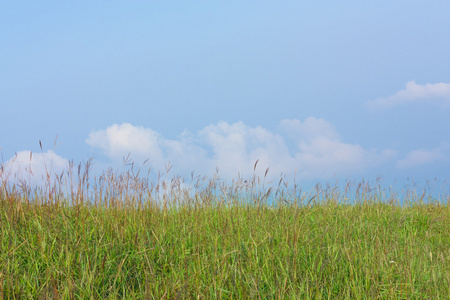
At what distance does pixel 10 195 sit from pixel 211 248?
2.44 meters

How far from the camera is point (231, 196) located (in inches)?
176

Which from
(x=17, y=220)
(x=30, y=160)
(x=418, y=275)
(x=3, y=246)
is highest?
(x=30, y=160)

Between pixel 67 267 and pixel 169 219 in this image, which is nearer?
pixel 67 267

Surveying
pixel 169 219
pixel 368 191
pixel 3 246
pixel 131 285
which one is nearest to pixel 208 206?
pixel 169 219

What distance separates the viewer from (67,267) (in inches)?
107

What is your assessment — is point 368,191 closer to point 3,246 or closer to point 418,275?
point 418,275

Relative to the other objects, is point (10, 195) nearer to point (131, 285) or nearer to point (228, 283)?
point (131, 285)

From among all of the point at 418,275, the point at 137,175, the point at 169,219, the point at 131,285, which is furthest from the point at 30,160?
the point at 418,275

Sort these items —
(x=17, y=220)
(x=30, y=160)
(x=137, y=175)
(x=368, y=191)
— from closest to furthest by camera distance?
1. (x=17, y=220)
2. (x=30, y=160)
3. (x=137, y=175)
4. (x=368, y=191)

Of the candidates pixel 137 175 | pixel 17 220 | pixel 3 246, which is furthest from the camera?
pixel 137 175

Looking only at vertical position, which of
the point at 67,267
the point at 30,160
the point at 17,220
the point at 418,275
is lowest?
the point at 418,275

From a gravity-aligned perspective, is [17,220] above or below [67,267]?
above

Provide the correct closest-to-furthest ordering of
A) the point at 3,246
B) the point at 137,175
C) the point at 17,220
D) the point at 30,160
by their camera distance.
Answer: the point at 3,246
the point at 17,220
the point at 30,160
the point at 137,175

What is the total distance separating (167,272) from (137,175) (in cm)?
165
